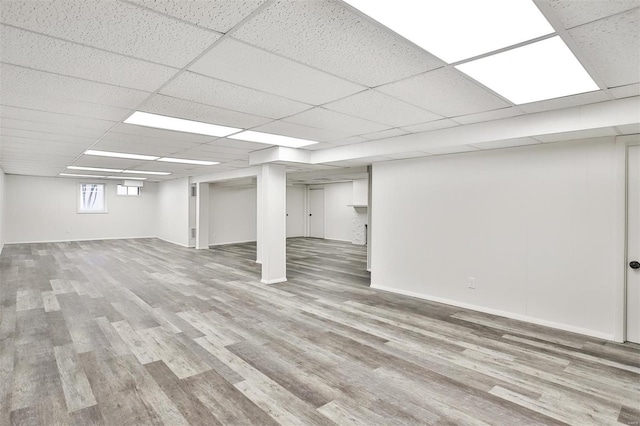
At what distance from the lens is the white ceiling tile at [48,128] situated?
368cm

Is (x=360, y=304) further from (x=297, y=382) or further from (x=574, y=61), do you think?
(x=574, y=61)

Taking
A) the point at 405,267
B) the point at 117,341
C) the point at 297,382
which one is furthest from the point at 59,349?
the point at 405,267

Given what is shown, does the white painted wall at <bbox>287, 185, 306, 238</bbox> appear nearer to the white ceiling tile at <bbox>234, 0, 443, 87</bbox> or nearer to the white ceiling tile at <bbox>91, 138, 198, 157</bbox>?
the white ceiling tile at <bbox>91, 138, 198, 157</bbox>

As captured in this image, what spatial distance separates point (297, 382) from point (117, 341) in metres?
1.99

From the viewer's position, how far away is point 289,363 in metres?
2.90

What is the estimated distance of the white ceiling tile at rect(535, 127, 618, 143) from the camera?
3.19m

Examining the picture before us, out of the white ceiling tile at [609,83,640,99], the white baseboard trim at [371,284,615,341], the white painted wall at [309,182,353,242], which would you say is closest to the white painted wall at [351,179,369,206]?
the white painted wall at [309,182,353,242]

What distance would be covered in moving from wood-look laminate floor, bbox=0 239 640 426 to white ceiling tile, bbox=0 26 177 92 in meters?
2.25

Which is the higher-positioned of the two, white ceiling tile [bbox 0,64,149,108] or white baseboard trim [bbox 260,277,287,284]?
white ceiling tile [bbox 0,64,149,108]

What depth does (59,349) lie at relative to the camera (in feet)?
10.3

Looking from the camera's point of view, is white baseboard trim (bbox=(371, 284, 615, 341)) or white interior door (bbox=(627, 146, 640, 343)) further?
white baseboard trim (bbox=(371, 284, 615, 341))

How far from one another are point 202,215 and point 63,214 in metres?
5.40

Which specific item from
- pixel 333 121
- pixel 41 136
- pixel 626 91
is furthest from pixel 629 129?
pixel 41 136

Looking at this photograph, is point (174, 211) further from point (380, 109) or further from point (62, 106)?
point (380, 109)
